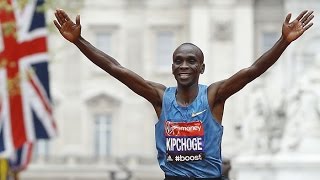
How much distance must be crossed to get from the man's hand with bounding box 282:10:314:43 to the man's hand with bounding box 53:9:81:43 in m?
1.14

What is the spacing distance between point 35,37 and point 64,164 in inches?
2092

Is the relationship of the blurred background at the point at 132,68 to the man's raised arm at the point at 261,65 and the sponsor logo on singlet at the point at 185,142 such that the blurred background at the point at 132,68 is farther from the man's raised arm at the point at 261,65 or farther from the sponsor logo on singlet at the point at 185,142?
the sponsor logo on singlet at the point at 185,142

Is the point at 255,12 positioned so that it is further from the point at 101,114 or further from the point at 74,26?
the point at 74,26

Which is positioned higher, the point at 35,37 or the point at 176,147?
the point at 35,37

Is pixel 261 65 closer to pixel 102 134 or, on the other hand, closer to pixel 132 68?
pixel 102 134

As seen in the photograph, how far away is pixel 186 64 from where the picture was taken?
28.1 ft

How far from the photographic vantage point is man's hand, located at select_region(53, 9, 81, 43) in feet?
28.9

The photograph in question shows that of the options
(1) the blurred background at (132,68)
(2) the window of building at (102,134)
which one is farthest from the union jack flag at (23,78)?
(2) the window of building at (102,134)

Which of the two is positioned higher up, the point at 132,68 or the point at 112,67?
the point at 132,68

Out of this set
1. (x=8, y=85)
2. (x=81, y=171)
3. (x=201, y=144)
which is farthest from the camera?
(x=81, y=171)

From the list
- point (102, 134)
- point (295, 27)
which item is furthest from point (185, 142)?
point (102, 134)

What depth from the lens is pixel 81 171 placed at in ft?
259

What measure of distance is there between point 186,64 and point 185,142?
427 mm


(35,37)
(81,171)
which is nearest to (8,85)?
(35,37)
